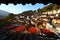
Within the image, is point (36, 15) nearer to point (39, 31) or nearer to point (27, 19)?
point (27, 19)

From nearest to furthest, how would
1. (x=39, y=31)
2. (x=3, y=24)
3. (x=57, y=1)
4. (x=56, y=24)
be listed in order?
(x=57, y=1) → (x=39, y=31) → (x=56, y=24) → (x=3, y=24)

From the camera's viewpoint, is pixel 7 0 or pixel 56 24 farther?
pixel 56 24

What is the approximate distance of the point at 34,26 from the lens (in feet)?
355

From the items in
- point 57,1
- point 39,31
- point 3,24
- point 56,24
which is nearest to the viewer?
point 57,1

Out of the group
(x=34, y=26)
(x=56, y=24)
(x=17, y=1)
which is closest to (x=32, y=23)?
(x=34, y=26)

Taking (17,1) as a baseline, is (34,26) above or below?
below

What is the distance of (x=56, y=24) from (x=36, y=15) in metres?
20.1

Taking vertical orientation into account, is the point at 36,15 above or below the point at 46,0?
below

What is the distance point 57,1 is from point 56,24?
10002cm

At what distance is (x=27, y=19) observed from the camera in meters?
122

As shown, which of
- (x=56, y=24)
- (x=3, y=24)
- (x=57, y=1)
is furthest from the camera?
(x=3, y=24)

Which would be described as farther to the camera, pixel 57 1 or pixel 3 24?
pixel 3 24

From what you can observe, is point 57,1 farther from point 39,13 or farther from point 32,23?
point 39,13

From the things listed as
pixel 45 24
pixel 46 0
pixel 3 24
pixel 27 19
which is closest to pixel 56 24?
pixel 45 24
